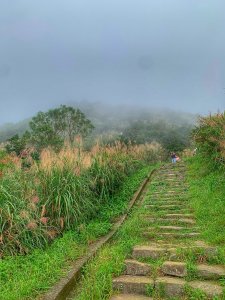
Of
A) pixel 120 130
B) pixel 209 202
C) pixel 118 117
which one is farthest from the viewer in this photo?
pixel 118 117

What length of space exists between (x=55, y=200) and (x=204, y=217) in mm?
2951

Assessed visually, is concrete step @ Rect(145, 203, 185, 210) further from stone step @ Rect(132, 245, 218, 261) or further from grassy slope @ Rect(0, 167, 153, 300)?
stone step @ Rect(132, 245, 218, 261)

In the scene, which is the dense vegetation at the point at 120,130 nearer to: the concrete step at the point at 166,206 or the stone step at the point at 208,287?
the concrete step at the point at 166,206

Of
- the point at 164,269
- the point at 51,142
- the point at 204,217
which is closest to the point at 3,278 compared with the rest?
the point at 164,269

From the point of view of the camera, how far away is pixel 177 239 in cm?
681

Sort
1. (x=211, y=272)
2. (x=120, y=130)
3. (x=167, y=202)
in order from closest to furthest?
(x=211, y=272), (x=167, y=202), (x=120, y=130)

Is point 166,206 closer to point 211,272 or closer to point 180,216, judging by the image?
point 180,216

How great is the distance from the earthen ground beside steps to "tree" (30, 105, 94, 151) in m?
20.3

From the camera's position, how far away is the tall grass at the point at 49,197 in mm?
6477

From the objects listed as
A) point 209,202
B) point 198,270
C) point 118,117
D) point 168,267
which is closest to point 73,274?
point 168,267

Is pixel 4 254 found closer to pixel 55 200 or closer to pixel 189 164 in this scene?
pixel 55 200

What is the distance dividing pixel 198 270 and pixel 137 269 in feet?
2.88

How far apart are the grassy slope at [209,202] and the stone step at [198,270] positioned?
0.27 meters

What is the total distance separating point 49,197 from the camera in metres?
7.74
